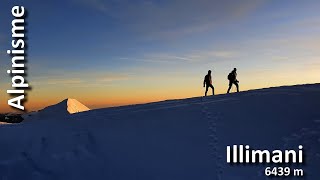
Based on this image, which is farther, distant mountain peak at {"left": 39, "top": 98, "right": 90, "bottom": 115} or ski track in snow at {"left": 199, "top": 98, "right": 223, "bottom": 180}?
distant mountain peak at {"left": 39, "top": 98, "right": 90, "bottom": 115}

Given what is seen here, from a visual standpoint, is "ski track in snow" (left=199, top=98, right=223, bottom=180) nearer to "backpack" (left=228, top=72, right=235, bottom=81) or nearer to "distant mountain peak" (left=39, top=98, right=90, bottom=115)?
"backpack" (left=228, top=72, right=235, bottom=81)

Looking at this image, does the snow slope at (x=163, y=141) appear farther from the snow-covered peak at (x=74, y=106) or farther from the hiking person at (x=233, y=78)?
the snow-covered peak at (x=74, y=106)

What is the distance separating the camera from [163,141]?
43.8ft

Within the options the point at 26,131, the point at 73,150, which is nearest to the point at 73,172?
the point at 73,150

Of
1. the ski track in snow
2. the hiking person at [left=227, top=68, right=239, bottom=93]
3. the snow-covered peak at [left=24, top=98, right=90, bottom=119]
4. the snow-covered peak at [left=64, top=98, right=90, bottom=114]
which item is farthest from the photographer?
the snow-covered peak at [left=64, top=98, right=90, bottom=114]

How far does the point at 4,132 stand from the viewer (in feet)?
49.2

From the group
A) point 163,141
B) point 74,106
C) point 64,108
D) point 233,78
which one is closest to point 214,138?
point 163,141

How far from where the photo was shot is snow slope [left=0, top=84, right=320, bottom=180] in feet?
39.9

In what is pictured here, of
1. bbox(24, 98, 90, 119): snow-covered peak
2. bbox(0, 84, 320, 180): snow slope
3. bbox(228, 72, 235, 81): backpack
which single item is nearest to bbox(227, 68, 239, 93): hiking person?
bbox(228, 72, 235, 81): backpack

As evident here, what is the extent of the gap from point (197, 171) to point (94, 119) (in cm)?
542

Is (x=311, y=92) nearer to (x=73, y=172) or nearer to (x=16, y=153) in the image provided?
(x=73, y=172)

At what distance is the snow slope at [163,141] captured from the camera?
39.9ft

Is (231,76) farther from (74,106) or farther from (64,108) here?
(74,106)

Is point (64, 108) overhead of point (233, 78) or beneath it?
Result: beneath
